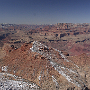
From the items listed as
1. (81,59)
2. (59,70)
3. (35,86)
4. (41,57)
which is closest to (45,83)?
(35,86)

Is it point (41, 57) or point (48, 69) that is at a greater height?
point (41, 57)

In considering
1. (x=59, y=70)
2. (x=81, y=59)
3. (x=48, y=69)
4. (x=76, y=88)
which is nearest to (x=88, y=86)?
(x=76, y=88)

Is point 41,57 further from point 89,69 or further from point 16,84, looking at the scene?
point 89,69

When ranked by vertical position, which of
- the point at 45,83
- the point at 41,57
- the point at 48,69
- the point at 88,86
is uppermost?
the point at 41,57

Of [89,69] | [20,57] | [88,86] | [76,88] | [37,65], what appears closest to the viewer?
A: [76,88]

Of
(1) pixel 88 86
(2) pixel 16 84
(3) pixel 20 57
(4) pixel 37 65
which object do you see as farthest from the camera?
(3) pixel 20 57

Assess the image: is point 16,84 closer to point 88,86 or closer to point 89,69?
point 88,86

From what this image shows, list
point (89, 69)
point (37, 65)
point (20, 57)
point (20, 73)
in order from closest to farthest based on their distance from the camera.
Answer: point (20, 73) → point (37, 65) → point (89, 69) → point (20, 57)

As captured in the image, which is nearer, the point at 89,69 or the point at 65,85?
the point at 65,85

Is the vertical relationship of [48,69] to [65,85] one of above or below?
above

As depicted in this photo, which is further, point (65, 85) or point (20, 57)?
point (20, 57)
